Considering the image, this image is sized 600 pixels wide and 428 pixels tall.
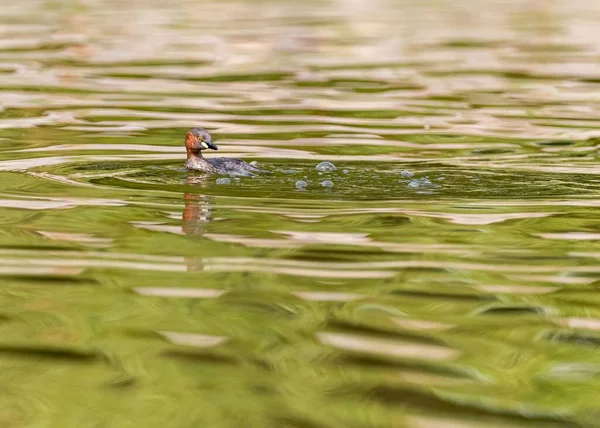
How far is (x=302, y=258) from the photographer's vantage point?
8047mm

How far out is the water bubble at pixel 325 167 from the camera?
465 inches

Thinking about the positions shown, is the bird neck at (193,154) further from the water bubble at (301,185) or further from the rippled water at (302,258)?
the water bubble at (301,185)

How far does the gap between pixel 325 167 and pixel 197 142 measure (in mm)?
1286

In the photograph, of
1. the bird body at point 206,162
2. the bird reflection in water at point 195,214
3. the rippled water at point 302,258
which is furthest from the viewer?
the bird body at point 206,162

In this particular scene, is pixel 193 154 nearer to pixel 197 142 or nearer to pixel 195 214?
pixel 197 142

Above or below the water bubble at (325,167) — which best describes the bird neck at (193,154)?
above

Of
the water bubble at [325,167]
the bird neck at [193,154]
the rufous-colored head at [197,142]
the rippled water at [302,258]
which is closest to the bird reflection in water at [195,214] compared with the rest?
the rippled water at [302,258]

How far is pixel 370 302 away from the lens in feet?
22.7

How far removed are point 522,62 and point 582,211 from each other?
1513 cm

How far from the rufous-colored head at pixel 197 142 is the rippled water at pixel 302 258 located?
34cm

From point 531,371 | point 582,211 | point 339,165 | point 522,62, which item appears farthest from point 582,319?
point 522,62

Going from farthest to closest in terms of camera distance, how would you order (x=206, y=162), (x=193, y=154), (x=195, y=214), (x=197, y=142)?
1. (x=197, y=142)
2. (x=193, y=154)
3. (x=206, y=162)
4. (x=195, y=214)

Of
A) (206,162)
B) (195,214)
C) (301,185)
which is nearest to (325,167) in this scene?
(301,185)

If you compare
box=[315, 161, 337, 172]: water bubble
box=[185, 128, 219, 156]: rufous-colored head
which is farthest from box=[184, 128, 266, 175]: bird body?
box=[315, 161, 337, 172]: water bubble
